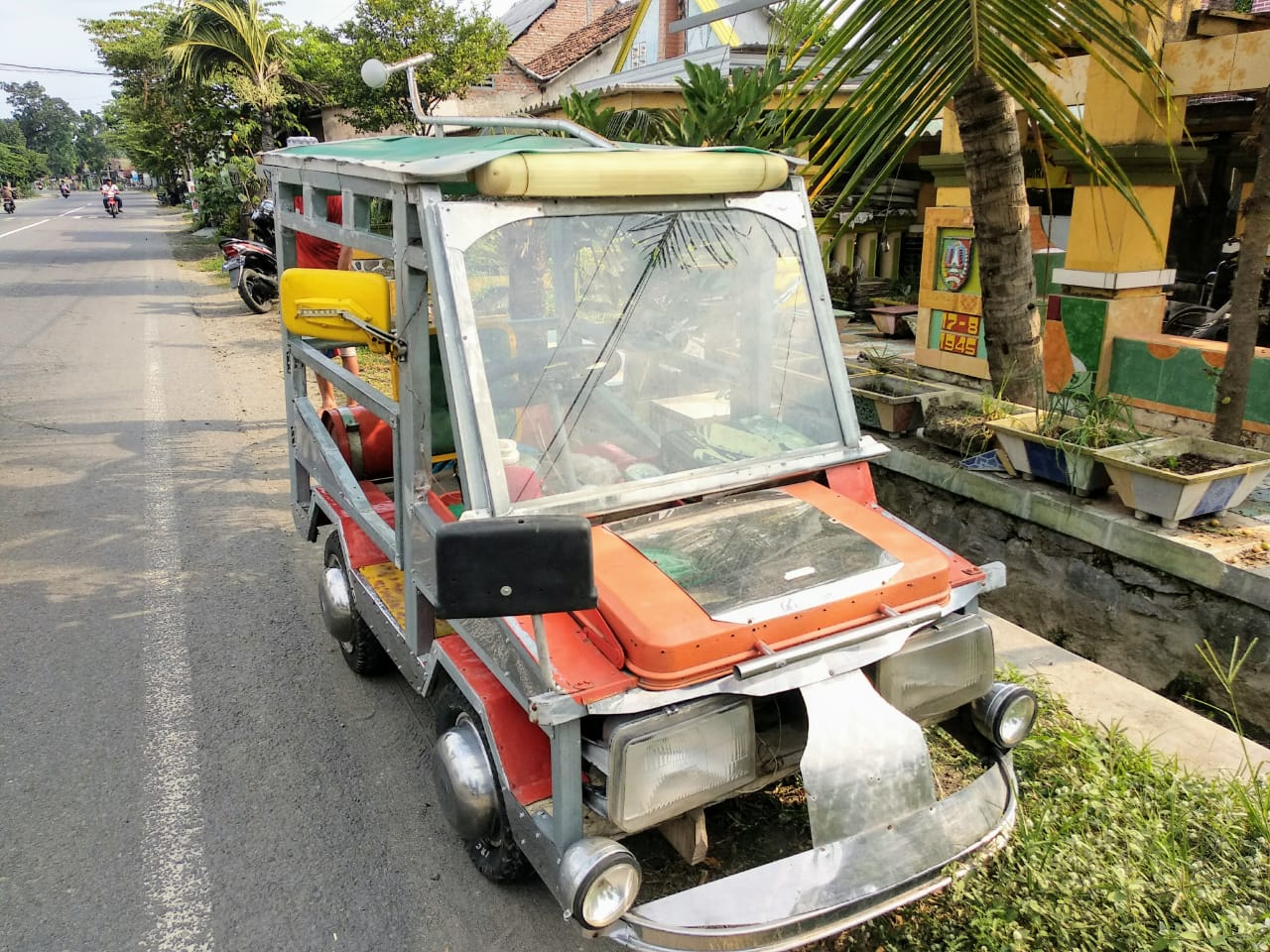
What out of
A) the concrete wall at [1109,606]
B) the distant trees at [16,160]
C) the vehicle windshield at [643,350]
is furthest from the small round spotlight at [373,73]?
the distant trees at [16,160]

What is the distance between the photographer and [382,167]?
2.89 meters

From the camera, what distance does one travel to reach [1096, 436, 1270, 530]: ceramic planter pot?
4559 mm

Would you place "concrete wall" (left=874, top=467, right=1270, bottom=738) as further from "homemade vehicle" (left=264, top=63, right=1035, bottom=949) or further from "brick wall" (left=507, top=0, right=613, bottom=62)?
"brick wall" (left=507, top=0, right=613, bottom=62)

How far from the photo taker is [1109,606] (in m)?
4.90

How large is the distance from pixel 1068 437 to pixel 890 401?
1.38 meters

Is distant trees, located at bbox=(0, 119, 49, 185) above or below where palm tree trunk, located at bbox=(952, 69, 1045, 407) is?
above

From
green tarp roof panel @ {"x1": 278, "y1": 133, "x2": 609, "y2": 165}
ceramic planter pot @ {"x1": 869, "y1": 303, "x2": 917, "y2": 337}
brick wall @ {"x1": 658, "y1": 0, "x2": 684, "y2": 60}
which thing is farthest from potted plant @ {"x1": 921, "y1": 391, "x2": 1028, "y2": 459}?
brick wall @ {"x1": 658, "y1": 0, "x2": 684, "y2": 60}

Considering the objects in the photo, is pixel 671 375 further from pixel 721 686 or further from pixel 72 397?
pixel 72 397

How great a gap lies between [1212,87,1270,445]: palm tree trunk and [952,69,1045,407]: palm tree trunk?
1010mm

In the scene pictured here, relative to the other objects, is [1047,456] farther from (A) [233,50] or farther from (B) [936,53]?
(A) [233,50]

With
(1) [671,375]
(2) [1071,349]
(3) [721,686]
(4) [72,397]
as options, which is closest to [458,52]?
(4) [72,397]

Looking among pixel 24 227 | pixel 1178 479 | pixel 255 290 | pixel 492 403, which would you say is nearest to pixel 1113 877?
pixel 492 403

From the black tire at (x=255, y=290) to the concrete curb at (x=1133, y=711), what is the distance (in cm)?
1274

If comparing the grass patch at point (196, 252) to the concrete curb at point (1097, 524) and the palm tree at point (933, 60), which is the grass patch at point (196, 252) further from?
the palm tree at point (933, 60)
